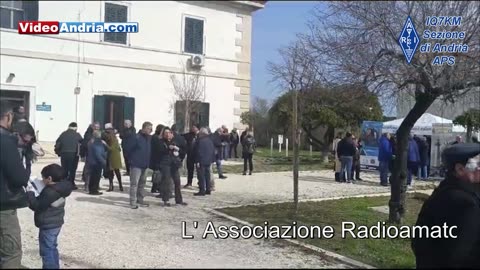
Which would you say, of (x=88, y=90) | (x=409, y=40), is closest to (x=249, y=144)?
(x=88, y=90)

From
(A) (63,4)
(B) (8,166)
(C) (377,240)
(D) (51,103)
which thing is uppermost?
(A) (63,4)

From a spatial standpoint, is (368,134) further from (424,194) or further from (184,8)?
(184,8)

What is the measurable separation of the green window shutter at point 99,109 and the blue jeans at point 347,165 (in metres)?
10.8

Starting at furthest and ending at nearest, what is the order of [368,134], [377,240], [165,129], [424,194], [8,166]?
[368,134] < [424,194] < [165,129] < [377,240] < [8,166]

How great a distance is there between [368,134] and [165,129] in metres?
11.6

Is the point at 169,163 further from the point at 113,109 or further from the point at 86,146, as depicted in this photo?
the point at 113,109

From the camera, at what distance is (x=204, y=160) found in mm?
13688

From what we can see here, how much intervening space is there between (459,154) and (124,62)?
2245 centimetres

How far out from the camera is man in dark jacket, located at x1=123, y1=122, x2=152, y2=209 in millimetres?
11531

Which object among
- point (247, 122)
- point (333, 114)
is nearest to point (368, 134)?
point (333, 114)

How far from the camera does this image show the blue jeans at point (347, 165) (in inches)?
704

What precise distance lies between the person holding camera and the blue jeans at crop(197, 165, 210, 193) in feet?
5.16

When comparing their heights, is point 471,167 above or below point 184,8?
below

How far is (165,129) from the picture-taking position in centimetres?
1244
